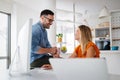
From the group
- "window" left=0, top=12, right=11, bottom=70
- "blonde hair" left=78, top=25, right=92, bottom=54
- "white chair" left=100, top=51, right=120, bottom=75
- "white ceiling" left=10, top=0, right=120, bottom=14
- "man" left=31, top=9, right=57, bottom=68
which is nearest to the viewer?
"man" left=31, top=9, right=57, bottom=68

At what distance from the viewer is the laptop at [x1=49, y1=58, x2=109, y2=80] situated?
929 millimetres

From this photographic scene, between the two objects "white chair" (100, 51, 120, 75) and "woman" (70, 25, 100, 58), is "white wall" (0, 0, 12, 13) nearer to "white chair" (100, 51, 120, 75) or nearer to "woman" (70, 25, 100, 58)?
"white chair" (100, 51, 120, 75)

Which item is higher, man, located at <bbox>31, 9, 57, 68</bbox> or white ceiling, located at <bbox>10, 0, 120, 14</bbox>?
white ceiling, located at <bbox>10, 0, 120, 14</bbox>

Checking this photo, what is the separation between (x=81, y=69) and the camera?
985mm

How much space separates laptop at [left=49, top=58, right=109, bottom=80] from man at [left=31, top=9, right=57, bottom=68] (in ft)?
3.23

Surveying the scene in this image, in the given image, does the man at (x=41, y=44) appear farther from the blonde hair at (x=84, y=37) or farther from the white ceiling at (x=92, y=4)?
the white ceiling at (x=92, y=4)

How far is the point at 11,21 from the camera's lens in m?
4.98

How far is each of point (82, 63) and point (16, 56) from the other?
0.71m

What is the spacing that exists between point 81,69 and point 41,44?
128 cm

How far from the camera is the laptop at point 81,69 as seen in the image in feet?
3.05

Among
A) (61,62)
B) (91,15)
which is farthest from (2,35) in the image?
(91,15)

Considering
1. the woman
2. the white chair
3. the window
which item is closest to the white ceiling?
the window

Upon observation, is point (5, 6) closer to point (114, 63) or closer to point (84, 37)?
point (114, 63)

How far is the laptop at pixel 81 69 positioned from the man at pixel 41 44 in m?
0.99
